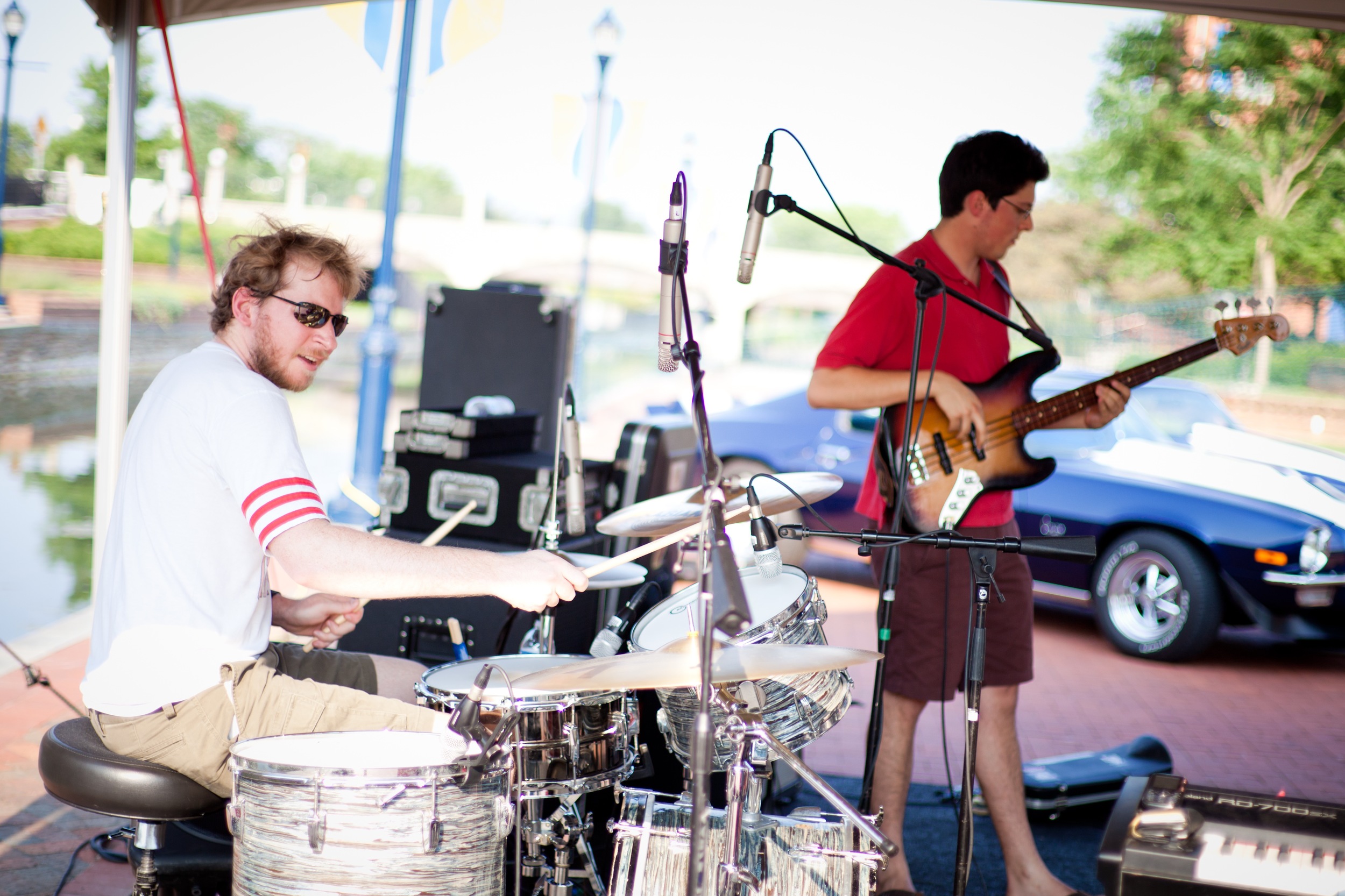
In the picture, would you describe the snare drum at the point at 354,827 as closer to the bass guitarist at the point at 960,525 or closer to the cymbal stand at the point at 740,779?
the cymbal stand at the point at 740,779

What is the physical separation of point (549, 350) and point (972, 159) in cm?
237

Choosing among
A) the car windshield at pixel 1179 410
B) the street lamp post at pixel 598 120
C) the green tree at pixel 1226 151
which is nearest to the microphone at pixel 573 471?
the car windshield at pixel 1179 410

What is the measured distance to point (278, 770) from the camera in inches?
76.0

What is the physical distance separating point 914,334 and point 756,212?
90 centimetres

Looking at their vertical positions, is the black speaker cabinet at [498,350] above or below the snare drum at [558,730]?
above

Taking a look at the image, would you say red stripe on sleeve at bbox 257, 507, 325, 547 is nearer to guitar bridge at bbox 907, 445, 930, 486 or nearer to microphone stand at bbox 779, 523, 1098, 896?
microphone stand at bbox 779, 523, 1098, 896

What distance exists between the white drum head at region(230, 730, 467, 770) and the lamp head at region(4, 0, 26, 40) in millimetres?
4334

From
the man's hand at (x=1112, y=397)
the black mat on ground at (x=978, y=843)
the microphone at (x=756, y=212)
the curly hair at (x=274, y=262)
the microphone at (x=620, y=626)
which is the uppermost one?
the microphone at (x=756, y=212)

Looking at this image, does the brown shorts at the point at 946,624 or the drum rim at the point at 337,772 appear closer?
the drum rim at the point at 337,772

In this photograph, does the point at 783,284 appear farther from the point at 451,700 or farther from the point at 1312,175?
the point at 451,700

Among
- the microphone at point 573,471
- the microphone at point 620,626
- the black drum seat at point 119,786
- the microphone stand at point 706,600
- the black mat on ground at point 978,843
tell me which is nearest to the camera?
the microphone stand at point 706,600

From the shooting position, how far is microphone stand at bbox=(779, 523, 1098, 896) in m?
2.30

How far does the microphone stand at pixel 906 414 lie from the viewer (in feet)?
7.97

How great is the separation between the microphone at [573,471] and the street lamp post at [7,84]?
391 centimetres
